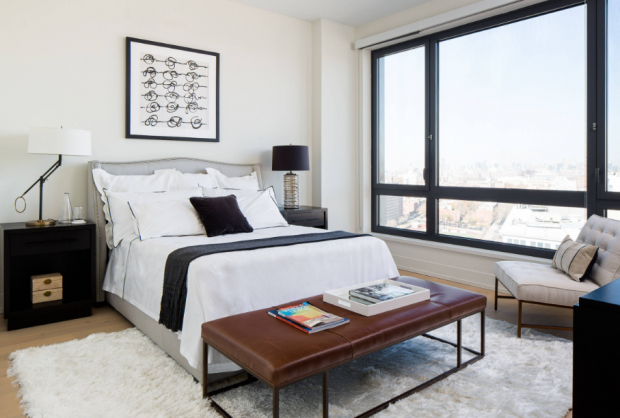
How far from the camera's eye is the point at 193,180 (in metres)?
3.88

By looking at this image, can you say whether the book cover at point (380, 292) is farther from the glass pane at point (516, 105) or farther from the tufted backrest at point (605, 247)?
the glass pane at point (516, 105)

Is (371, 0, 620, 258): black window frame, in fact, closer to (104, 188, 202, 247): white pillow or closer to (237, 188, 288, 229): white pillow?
(237, 188, 288, 229): white pillow

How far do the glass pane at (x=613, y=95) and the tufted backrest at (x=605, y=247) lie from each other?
51 centimetres

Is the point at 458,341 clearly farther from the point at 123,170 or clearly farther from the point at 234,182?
the point at 123,170

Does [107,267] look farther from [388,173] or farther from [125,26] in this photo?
[388,173]

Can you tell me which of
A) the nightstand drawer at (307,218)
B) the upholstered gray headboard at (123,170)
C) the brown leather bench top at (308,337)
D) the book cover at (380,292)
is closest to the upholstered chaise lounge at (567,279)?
the brown leather bench top at (308,337)

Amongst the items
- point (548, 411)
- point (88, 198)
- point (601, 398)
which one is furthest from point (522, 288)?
point (88, 198)

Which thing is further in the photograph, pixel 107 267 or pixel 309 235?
pixel 107 267

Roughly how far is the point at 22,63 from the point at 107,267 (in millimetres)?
1696

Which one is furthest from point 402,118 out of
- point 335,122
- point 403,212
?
point 403,212

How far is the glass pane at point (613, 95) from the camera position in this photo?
128 inches

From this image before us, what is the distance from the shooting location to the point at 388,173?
5121 millimetres

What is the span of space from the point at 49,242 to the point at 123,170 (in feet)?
2.85

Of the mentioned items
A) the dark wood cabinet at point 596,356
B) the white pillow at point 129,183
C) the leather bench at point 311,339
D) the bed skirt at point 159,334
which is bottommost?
the bed skirt at point 159,334
